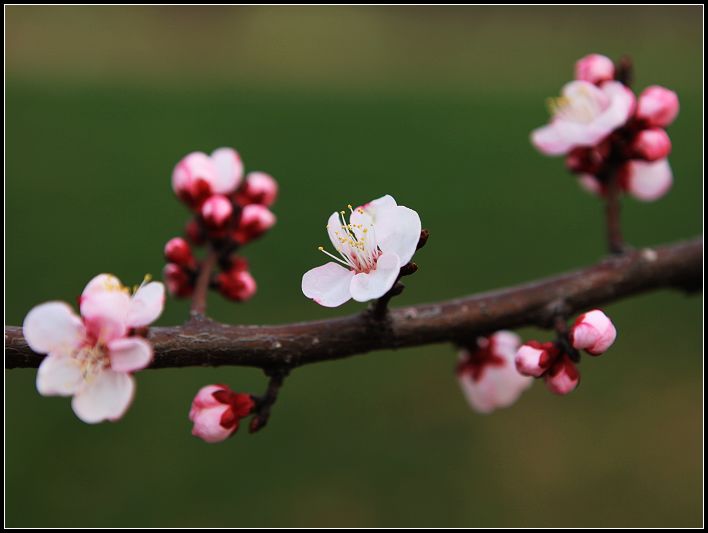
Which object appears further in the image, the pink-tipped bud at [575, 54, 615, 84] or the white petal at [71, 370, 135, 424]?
the pink-tipped bud at [575, 54, 615, 84]

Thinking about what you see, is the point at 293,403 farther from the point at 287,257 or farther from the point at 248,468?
the point at 287,257

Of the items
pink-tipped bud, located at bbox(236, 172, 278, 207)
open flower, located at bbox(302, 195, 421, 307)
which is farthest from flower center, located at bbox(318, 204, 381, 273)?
pink-tipped bud, located at bbox(236, 172, 278, 207)

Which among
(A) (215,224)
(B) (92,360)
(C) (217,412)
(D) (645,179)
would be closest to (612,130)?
(D) (645,179)

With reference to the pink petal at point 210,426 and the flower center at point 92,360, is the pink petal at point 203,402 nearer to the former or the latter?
the pink petal at point 210,426

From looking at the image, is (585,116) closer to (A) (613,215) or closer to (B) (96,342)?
(A) (613,215)

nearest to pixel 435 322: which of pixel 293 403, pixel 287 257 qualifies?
pixel 293 403

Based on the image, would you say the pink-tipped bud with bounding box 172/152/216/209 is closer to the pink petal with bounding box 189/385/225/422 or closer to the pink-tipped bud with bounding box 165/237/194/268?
the pink-tipped bud with bounding box 165/237/194/268
